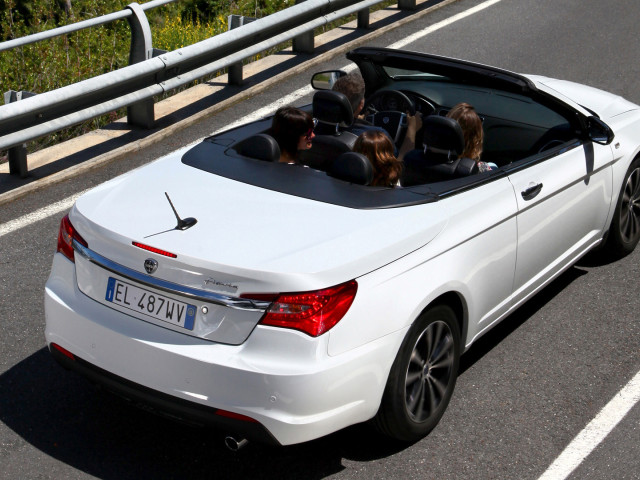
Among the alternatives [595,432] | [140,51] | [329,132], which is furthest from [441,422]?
[140,51]

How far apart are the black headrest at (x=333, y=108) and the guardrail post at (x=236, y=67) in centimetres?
427

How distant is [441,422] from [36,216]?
3.54 m

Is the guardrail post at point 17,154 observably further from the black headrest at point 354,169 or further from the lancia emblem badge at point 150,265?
the lancia emblem badge at point 150,265

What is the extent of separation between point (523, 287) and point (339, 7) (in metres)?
6.33

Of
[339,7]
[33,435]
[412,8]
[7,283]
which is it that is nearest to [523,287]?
[33,435]

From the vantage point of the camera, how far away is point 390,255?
173 inches

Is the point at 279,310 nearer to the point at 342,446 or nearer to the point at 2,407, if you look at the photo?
the point at 342,446

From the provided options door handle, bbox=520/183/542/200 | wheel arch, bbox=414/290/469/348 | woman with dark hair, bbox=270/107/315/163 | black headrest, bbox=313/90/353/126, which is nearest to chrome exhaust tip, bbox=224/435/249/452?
wheel arch, bbox=414/290/469/348

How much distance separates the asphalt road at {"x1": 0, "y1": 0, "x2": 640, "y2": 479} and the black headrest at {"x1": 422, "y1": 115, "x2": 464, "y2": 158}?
1.20 meters

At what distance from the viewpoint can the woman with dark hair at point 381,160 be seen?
5109mm

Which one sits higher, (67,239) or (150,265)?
(150,265)

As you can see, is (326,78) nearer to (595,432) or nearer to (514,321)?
(514,321)

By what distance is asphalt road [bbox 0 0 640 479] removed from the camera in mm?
4668

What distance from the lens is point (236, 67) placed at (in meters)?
10.0
